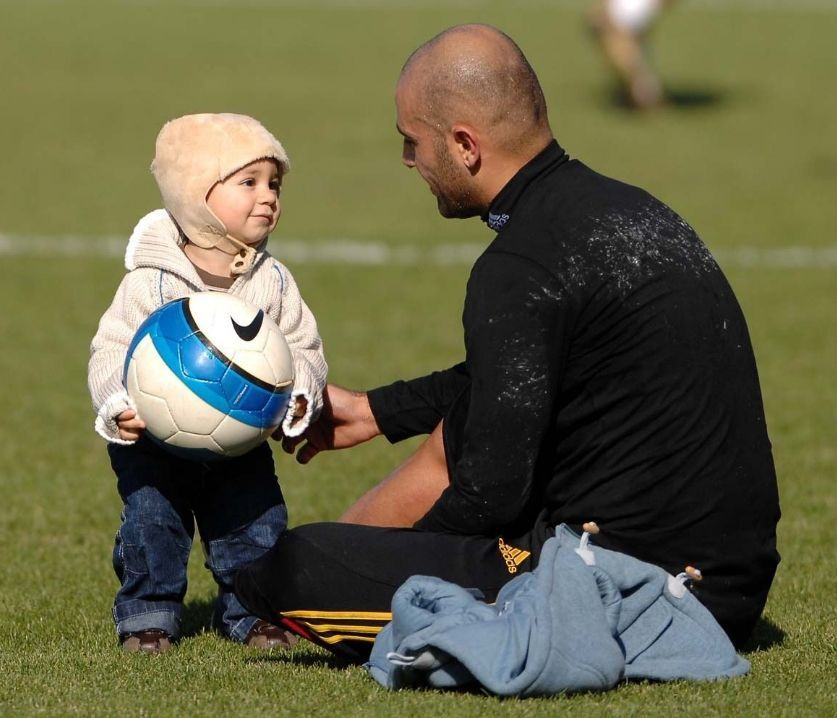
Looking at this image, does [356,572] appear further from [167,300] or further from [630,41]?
[630,41]

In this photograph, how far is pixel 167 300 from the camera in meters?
5.21

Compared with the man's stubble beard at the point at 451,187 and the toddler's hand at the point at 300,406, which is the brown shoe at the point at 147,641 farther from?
the man's stubble beard at the point at 451,187

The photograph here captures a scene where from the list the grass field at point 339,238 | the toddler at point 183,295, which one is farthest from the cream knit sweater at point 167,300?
the grass field at point 339,238

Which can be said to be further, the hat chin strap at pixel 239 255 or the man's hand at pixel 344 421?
the man's hand at pixel 344 421

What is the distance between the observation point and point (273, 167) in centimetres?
532

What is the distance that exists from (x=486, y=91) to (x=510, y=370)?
85 centimetres

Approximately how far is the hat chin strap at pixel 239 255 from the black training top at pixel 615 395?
0.98 meters

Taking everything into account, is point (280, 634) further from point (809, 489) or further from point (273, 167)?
point (809, 489)

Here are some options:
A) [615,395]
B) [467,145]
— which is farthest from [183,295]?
[615,395]

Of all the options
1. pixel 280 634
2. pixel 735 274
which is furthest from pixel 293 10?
pixel 280 634

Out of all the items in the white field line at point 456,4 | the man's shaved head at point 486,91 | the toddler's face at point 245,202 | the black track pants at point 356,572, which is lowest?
the black track pants at point 356,572

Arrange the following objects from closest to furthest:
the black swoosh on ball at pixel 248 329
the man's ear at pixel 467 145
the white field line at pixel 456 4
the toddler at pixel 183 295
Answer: the man's ear at pixel 467 145, the black swoosh on ball at pixel 248 329, the toddler at pixel 183 295, the white field line at pixel 456 4

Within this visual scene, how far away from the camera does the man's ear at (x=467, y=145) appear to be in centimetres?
480

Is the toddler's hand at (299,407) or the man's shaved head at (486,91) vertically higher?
the man's shaved head at (486,91)
